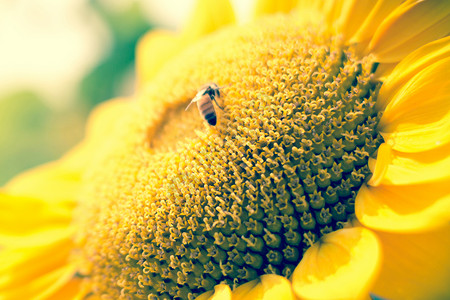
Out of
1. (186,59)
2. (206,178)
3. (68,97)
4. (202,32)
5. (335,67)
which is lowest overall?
(206,178)

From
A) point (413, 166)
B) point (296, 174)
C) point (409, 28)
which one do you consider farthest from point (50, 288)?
point (409, 28)

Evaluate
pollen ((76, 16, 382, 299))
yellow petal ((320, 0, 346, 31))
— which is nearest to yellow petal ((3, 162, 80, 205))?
pollen ((76, 16, 382, 299))

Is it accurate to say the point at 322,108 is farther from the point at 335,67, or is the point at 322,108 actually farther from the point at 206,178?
the point at 206,178

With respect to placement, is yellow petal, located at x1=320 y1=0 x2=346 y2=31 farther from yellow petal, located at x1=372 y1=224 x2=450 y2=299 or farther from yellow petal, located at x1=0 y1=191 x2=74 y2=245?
yellow petal, located at x1=0 y1=191 x2=74 y2=245

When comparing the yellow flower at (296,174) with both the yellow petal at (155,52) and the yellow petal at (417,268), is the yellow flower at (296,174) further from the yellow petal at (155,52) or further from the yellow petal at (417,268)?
the yellow petal at (155,52)

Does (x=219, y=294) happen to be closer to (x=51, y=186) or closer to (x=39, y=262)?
(x=39, y=262)

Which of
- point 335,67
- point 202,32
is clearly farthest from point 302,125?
point 202,32
